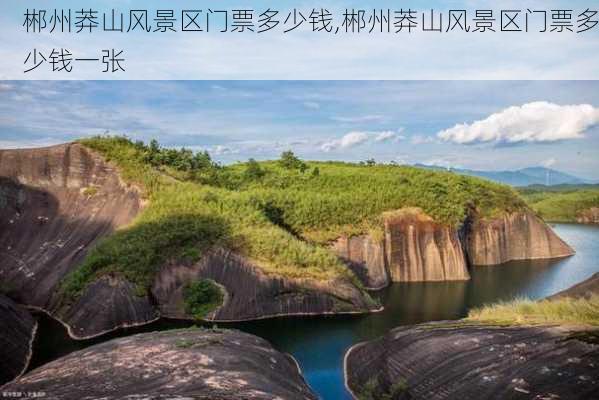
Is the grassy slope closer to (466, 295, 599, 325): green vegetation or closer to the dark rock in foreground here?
the dark rock in foreground

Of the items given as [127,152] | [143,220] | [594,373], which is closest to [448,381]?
[594,373]

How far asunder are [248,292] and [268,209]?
11.5 metres


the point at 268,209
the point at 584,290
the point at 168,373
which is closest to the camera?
the point at 168,373

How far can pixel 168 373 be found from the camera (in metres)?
14.9

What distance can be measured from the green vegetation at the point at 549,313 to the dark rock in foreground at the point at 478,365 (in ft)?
2.45

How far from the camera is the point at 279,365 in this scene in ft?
63.2

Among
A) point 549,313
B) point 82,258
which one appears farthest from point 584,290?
point 82,258

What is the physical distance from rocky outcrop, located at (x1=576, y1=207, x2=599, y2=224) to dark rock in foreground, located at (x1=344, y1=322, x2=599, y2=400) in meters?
90.9

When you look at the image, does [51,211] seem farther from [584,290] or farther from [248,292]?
[584,290]

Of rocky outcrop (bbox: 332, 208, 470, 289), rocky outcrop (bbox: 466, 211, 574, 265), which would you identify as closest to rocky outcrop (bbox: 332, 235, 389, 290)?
rocky outcrop (bbox: 332, 208, 470, 289)

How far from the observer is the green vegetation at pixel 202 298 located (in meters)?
30.6

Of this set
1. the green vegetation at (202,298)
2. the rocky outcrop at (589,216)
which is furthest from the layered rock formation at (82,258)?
the rocky outcrop at (589,216)

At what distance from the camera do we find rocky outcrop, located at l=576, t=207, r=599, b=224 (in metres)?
97.9

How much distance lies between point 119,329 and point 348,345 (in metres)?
11.7
